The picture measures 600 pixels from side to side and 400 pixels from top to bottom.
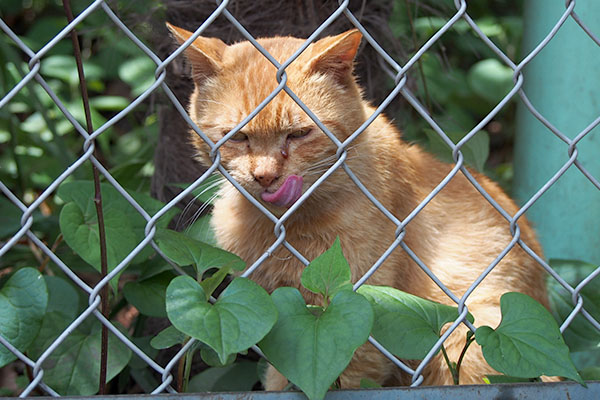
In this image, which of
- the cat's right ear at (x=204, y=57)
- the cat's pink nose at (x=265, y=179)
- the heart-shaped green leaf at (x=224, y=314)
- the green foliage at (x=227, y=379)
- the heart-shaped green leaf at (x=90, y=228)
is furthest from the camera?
the green foliage at (x=227, y=379)

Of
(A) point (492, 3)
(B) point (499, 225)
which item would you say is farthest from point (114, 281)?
(A) point (492, 3)

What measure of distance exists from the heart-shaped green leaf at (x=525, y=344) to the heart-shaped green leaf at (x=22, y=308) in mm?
970

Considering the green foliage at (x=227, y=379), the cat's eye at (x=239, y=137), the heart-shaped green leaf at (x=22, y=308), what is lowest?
the green foliage at (x=227, y=379)

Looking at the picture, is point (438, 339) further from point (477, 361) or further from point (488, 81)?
point (488, 81)

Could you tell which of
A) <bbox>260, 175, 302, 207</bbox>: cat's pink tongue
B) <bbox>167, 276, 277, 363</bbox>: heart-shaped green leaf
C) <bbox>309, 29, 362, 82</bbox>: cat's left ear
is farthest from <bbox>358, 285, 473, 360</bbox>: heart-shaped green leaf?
<bbox>309, 29, 362, 82</bbox>: cat's left ear

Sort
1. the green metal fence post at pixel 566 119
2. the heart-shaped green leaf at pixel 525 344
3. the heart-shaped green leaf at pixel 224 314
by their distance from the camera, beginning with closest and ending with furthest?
the heart-shaped green leaf at pixel 224 314 < the heart-shaped green leaf at pixel 525 344 < the green metal fence post at pixel 566 119

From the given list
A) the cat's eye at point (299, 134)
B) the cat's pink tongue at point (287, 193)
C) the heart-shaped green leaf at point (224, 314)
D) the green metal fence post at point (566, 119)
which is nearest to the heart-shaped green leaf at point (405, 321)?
the heart-shaped green leaf at point (224, 314)

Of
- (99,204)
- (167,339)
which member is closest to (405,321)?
(167,339)

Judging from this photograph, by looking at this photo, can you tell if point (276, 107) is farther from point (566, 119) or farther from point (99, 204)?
point (566, 119)

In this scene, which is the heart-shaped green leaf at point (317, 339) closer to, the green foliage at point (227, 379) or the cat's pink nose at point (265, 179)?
the cat's pink nose at point (265, 179)

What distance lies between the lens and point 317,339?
129 centimetres

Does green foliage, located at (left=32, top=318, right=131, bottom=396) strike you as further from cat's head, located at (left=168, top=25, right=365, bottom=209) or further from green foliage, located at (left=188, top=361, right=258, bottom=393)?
cat's head, located at (left=168, top=25, right=365, bottom=209)

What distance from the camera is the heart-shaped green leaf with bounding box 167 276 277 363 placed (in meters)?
1.21

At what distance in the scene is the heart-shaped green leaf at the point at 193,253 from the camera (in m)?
1.37
